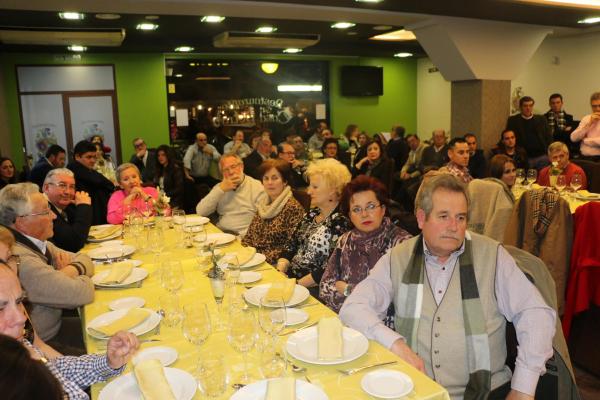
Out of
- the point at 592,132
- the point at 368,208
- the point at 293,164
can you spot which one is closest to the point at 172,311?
the point at 368,208

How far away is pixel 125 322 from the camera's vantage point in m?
2.09

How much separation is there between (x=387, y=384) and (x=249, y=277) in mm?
1252

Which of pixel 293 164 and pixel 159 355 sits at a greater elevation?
pixel 293 164

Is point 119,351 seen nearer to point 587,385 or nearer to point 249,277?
point 249,277

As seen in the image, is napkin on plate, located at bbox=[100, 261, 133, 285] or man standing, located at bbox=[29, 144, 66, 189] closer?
napkin on plate, located at bbox=[100, 261, 133, 285]

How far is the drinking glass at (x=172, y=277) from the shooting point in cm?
233

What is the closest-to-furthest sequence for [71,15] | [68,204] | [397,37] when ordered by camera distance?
[68,204] < [71,15] < [397,37]

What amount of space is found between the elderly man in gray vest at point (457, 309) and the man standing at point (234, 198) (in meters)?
2.60

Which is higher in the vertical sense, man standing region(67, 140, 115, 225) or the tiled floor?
man standing region(67, 140, 115, 225)

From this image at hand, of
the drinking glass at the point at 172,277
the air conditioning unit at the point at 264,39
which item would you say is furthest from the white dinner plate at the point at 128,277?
the air conditioning unit at the point at 264,39

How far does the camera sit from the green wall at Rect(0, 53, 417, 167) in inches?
403

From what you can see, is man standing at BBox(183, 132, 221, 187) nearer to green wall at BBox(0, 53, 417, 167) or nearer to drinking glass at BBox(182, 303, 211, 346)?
green wall at BBox(0, 53, 417, 167)

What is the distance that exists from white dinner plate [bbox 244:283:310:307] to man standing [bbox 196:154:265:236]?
2.13 m

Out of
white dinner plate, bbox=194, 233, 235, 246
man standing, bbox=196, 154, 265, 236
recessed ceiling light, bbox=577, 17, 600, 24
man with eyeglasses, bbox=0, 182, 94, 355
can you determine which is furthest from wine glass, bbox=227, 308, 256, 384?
recessed ceiling light, bbox=577, 17, 600, 24
